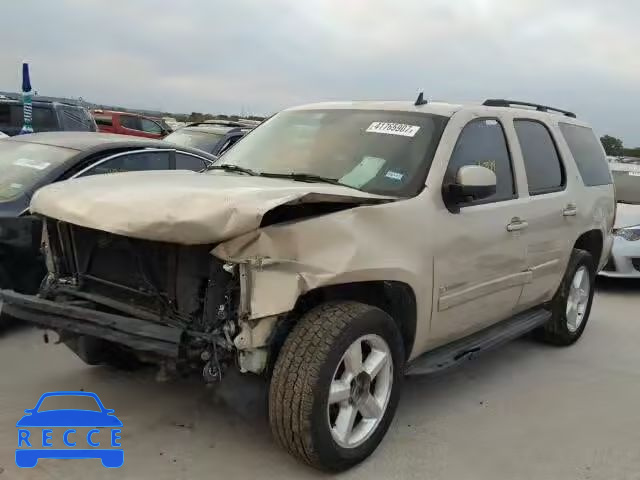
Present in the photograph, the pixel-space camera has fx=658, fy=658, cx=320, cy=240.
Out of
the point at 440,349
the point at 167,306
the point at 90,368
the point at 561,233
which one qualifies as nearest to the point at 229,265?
the point at 167,306

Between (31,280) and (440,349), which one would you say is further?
(31,280)

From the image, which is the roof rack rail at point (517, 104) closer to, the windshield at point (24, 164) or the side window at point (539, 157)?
the side window at point (539, 157)

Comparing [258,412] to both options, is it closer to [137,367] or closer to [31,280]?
[137,367]

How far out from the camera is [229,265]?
2.94 m

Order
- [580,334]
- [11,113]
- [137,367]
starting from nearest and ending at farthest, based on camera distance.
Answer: [137,367]
[580,334]
[11,113]

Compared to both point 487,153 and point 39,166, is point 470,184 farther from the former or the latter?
point 39,166

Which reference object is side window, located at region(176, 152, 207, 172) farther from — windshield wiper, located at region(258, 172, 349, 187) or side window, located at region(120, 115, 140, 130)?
side window, located at region(120, 115, 140, 130)

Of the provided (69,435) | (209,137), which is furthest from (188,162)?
(209,137)

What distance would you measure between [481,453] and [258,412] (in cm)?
128

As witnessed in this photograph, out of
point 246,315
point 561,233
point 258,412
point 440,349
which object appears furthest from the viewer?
point 561,233

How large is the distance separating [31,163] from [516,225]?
3.84 meters

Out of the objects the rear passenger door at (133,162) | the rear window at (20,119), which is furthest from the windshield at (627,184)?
the rear window at (20,119)

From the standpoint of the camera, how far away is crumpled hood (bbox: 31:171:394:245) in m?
2.86

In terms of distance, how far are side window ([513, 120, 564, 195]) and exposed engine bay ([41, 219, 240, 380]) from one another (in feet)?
8.52
